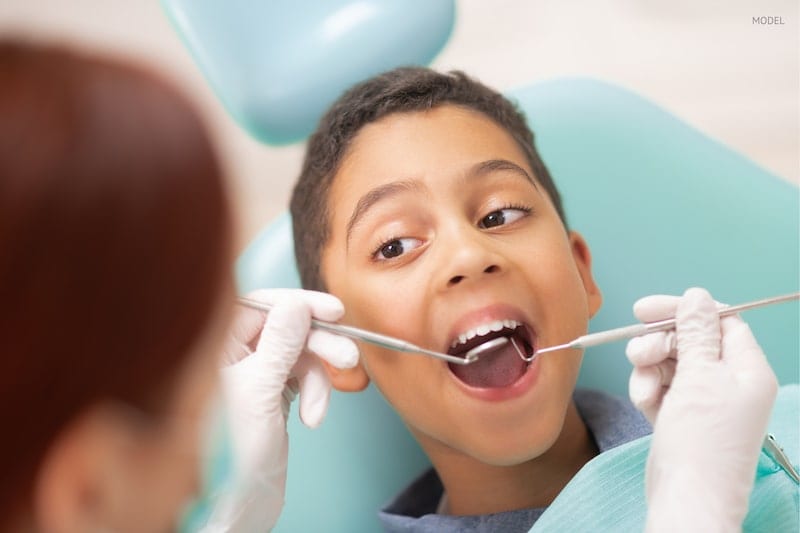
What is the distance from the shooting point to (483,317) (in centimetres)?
114

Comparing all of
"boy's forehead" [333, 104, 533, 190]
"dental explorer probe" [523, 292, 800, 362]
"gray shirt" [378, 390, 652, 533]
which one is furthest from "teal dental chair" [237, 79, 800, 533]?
"dental explorer probe" [523, 292, 800, 362]

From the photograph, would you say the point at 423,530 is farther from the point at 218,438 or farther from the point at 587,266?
the point at 587,266

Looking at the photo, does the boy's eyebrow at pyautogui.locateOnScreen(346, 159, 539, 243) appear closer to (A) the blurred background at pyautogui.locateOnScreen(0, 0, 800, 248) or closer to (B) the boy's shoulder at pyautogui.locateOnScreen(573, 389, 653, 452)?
(B) the boy's shoulder at pyautogui.locateOnScreen(573, 389, 653, 452)

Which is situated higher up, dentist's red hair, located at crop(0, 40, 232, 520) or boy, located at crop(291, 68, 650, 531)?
dentist's red hair, located at crop(0, 40, 232, 520)

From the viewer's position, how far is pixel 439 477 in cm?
149

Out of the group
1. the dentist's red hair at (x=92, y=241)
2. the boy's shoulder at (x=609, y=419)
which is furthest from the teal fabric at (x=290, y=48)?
the dentist's red hair at (x=92, y=241)

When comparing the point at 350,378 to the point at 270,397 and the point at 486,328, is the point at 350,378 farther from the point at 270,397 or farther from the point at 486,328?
the point at 486,328

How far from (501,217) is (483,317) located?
0.56 ft

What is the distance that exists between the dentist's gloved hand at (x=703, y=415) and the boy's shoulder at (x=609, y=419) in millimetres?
178

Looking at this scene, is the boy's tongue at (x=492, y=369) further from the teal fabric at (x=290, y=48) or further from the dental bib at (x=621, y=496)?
the teal fabric at (x=290, y=48)

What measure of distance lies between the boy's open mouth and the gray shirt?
8.0 inches

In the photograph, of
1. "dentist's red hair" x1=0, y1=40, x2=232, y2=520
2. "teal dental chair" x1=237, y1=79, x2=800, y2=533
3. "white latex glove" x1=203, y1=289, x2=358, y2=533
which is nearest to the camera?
"dentist's red hair" x1=0, y1=40, x2=232, y2=520

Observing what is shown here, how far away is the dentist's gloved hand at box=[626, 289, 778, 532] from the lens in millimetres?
982

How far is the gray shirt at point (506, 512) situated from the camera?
1.26m
